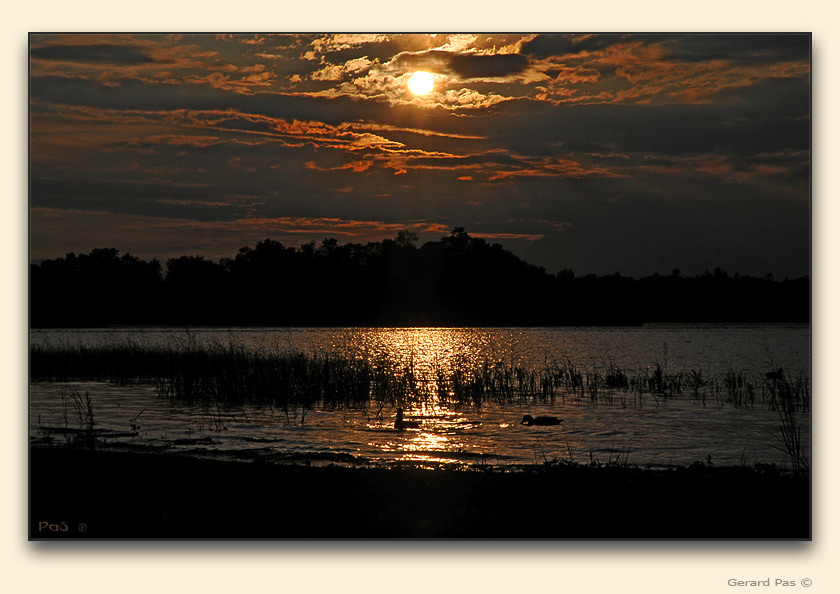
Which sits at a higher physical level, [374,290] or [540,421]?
[374,290]

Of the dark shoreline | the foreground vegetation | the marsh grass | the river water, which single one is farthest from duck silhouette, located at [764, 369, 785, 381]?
the marsh grass

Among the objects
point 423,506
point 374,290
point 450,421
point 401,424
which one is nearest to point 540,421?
point 450,421

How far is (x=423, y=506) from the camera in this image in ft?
18.0

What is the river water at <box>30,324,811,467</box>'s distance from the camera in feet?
20.4

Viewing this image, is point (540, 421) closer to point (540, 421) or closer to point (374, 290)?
point (540, 421)

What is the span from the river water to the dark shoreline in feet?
1.59

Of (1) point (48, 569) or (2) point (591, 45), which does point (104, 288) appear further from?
(2) point (591, 45)

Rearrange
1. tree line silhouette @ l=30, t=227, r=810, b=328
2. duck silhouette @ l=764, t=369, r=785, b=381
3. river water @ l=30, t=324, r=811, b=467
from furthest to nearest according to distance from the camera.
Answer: tree line silhouette @ l=30, t=227, r=810, b=328
duck silhouette @ l=764, t=369, r=785, b=381
river water @ l=30, t=324, r=811, b=467

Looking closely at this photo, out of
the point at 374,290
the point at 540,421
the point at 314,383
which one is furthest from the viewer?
the point at 314,383

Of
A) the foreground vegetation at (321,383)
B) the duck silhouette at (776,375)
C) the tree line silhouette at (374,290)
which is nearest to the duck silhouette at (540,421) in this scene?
the tree line silhouette at (374,290)

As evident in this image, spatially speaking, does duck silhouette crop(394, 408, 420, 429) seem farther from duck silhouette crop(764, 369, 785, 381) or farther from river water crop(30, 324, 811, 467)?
duck silhouette crop(764, 369, 785, 381)

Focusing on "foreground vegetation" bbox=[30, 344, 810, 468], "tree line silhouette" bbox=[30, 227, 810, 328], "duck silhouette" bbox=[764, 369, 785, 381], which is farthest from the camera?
"foreground vegetation" bbox=[30, 344, 810, 468]

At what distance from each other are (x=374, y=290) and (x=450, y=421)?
2.94 m

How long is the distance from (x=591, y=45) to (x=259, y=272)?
406 centimetres
